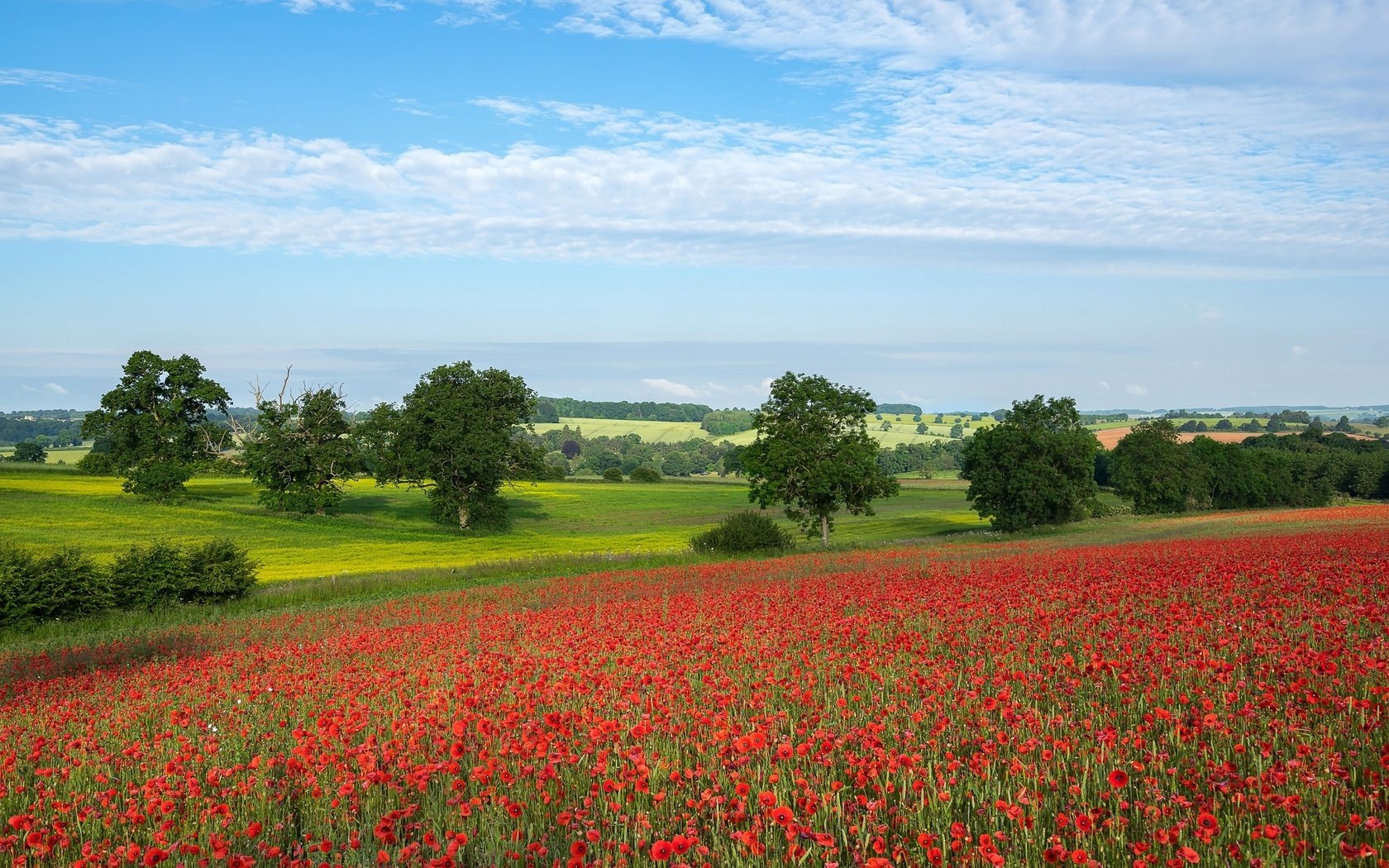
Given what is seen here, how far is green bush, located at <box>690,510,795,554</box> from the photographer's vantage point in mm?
42125

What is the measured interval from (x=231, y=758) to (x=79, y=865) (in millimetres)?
3373

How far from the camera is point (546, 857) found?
17.6 ft

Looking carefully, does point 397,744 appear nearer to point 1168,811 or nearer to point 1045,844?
point 1045,844

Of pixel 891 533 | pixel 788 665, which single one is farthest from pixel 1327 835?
pixel 891 533

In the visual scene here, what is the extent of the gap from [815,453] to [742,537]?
11196 mm

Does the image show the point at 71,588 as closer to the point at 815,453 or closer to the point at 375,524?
the point at 815,453

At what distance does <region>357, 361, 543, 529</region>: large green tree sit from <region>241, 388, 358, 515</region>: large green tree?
214 cm

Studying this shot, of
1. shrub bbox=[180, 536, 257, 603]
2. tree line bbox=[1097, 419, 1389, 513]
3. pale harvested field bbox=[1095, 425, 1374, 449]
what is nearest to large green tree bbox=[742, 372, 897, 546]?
shrub bbox=[180, 536, 257, 603]

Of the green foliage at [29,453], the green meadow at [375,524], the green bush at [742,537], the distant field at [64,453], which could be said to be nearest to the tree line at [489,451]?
the green meadow at [375,524]

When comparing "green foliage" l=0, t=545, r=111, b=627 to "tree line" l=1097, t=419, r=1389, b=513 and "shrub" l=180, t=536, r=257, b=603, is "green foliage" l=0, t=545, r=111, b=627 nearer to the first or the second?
"shrub" l=180, t=536, r=257, b=603

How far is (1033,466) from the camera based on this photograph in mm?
62281

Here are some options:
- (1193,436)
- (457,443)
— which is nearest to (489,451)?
(457,443)

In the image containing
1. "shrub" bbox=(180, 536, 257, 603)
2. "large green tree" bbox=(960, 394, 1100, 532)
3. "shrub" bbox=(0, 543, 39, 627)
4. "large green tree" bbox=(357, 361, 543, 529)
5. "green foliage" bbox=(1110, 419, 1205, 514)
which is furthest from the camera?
"green foliage" bbox=(1110, 419, 1205, 514)

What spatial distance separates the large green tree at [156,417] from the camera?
70125mm
